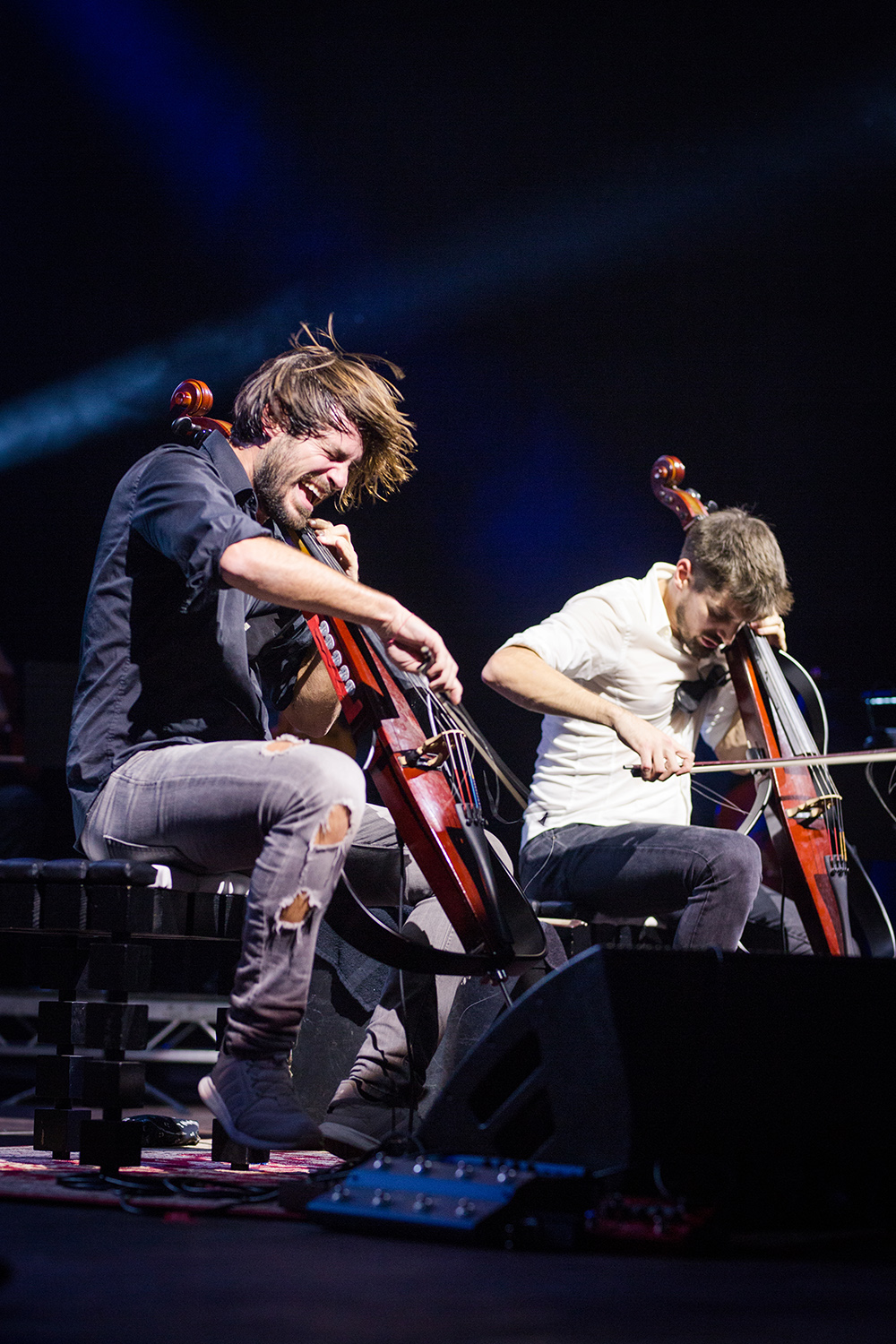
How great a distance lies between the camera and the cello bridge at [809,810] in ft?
8.78

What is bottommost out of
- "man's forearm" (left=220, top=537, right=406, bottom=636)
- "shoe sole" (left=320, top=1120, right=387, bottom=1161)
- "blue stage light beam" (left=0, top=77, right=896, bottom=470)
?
"shoe sole" (left=320, top=1120, right=387, bottom=1161)

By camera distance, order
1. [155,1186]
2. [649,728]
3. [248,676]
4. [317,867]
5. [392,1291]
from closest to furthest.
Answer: [392,1291], [155,1186], [317,867], [248,676], [649,728]

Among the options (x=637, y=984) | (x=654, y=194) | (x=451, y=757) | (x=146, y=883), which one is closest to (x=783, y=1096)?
(x=637, y=984)

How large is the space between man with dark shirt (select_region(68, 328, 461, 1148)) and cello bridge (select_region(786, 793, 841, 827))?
99 cm

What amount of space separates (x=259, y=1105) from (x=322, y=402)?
1203mm

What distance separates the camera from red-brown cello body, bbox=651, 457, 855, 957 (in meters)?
2.65

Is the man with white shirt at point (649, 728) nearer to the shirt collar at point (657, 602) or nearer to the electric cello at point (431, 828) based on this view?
the shirt collar at point (657, 602)

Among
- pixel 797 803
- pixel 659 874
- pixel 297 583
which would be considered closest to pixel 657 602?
pixel 797 803

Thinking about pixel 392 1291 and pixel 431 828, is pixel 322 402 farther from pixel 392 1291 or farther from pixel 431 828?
pixel 392 1291

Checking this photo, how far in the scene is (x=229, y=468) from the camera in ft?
7.30

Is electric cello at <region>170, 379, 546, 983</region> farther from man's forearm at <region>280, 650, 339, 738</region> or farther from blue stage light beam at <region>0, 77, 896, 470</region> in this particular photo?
blue stage light beam at <region>0, 77, 896, 470</region>

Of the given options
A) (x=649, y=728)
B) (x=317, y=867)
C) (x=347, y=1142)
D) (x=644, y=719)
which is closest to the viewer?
(x=317, y=867)

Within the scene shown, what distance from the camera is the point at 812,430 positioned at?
4.86 meters

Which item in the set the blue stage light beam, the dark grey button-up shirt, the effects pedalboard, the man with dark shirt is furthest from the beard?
the blue stage light beam
